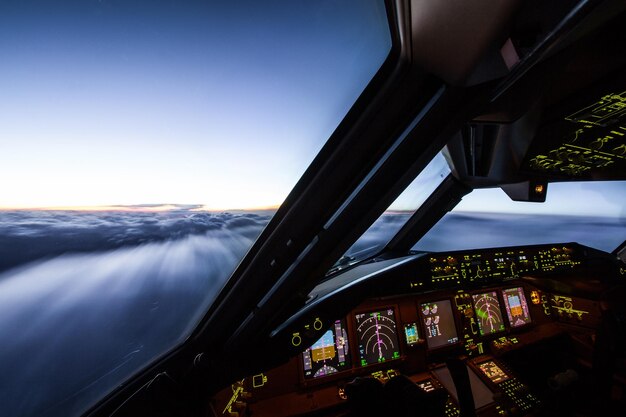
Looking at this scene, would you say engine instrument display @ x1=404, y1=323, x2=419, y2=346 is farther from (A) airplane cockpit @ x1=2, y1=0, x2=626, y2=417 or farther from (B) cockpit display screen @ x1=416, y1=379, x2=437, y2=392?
(B) cockpit display screen @ x1=416, y1=379, x2=437, y2=392

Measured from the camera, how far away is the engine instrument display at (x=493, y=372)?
2.94 meters

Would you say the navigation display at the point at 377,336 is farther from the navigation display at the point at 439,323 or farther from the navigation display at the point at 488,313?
the navigation display at the point at 488,313

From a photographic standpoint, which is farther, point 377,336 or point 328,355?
point 377,336

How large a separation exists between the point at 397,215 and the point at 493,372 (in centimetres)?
209

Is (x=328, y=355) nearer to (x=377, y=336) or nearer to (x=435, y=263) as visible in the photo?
(x=377, y=336)

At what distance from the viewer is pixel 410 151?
1.11m

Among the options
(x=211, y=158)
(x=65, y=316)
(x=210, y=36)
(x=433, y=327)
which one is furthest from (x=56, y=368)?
(x=433, y=327)

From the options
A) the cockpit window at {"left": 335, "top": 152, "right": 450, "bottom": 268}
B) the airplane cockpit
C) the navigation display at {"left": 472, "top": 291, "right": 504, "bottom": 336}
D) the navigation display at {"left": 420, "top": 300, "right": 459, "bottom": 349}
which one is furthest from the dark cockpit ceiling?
the navigation display at {"left": 472, "top": 291, "right": 504, "bottom": 336}

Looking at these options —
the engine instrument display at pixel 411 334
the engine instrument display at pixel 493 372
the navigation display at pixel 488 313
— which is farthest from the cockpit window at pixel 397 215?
the engine instrument display at pixel 493 372

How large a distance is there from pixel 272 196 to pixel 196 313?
932 millimetres

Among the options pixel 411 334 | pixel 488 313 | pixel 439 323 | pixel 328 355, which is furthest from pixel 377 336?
pixel 488 313

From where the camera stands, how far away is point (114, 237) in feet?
5.07

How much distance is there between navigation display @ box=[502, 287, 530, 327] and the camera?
372 centimetres

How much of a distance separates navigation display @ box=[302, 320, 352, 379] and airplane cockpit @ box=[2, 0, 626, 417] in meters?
0.01
